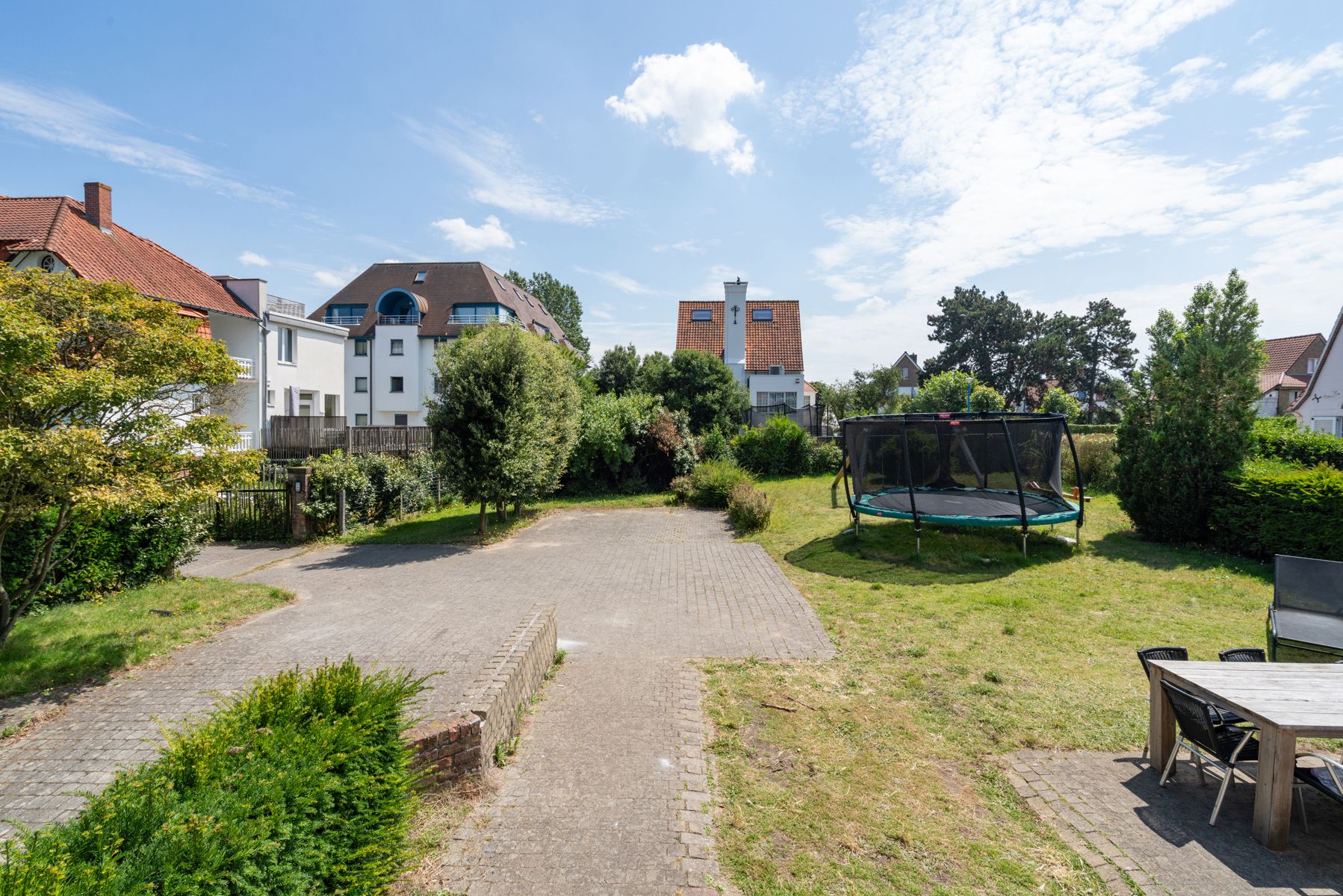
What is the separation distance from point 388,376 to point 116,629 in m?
34.9

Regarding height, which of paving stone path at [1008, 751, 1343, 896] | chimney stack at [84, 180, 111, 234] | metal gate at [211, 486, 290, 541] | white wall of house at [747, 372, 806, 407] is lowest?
paving stone path at [1008, 751, 1343, 896]

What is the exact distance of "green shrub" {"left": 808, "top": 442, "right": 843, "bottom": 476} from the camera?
25.2 meters

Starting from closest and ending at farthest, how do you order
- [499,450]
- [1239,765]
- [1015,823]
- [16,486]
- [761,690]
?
[1015,823]
[1239,765]
[16,486]
[761,690]
[499,450]

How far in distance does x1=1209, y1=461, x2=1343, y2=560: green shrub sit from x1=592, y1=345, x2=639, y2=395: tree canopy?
21.0 m

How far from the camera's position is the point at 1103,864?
3518mm

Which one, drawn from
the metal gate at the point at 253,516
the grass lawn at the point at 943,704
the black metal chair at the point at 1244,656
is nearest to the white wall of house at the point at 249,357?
the metal gate at the point at 253,516

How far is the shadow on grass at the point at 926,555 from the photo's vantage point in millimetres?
10422

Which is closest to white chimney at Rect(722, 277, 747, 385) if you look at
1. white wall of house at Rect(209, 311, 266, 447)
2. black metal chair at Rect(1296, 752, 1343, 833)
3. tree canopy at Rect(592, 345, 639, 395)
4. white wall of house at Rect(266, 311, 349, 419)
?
tree canopy at Rect(592, 345, 639, 395)

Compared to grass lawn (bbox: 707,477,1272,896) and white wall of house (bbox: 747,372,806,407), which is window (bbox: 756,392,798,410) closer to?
white wall of house (bbox: 747,372,806,407)

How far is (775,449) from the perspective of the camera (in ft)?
80.2

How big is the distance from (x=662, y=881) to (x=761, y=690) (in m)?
2.70

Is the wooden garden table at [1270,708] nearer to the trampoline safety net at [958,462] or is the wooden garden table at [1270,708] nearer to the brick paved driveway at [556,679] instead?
the brick paved driveway at [556,679]

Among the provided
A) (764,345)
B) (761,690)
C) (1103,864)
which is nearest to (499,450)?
(761,690)

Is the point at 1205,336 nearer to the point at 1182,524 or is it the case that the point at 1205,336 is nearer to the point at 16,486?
the point at 1182,524
